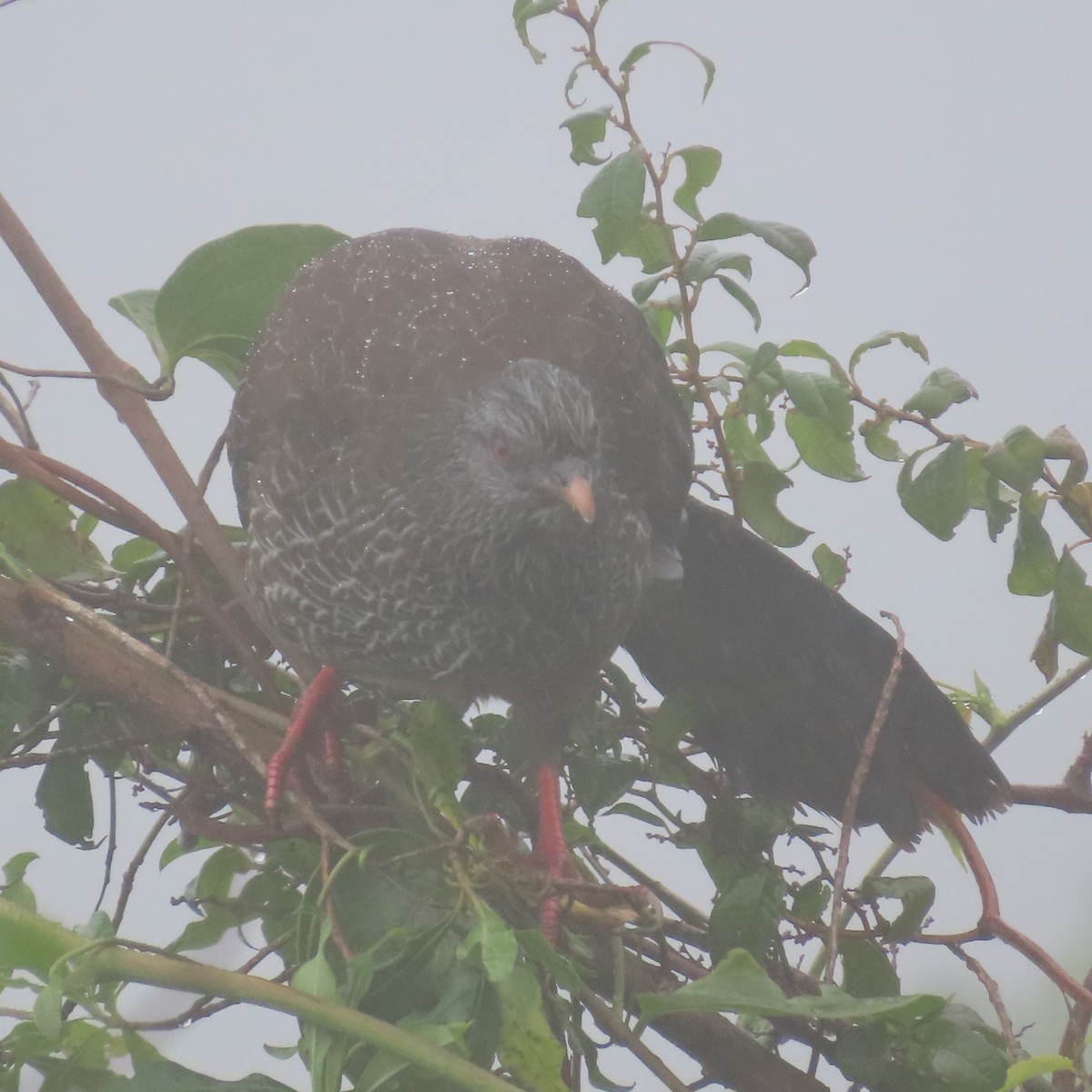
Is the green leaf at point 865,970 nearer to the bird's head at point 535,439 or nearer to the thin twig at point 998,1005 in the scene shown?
the thin twig at point 998,1005

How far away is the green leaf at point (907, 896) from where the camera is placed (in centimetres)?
153

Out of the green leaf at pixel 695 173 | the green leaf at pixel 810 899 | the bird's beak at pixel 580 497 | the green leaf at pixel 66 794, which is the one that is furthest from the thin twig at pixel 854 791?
the green leaf at pixel 66 794

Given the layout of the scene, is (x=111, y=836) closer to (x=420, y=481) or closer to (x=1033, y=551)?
(x=420, y=481)

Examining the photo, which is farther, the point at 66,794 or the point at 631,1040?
the point at 66,794

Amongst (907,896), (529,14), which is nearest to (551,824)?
(907,896)

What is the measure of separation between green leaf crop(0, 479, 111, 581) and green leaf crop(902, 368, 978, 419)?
1098mm

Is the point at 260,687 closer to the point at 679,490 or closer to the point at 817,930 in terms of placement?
the point at 679,490

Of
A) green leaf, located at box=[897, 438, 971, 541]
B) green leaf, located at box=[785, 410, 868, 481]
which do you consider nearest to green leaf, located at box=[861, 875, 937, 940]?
green leaf, located at box=[897, 438, 971, 541]

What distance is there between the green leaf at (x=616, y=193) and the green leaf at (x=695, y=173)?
9 cm

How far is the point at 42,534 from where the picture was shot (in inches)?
66.9

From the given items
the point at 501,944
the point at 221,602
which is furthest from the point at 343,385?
the point at 501,944

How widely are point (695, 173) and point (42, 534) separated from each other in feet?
3.17

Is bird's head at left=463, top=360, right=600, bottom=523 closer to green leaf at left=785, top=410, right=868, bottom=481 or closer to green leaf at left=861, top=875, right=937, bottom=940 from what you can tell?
green leaf at left=785, top=410, right=868, bottom=481

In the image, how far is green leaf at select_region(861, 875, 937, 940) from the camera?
1.53 meters
